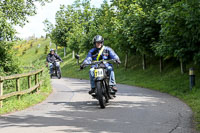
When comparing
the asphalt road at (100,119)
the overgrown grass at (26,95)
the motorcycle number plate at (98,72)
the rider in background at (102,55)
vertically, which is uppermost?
the rider in background at (102,55)

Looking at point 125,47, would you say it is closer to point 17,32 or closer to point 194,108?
point 17,32

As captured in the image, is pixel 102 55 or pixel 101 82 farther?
pixel 102 55

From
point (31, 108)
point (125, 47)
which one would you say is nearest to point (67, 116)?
point (31, 108)

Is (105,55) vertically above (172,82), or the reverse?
(105,55)

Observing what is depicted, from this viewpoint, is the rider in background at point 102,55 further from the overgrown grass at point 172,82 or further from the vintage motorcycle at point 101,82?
the overgrown grass at point 172,82

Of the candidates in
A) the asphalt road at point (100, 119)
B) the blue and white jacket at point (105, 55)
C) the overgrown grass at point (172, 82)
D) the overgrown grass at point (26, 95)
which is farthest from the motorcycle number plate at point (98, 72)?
the overgrown grass at point (172, 82)

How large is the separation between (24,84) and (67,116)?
5304mm

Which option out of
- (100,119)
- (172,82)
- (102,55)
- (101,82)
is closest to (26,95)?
(102,55)

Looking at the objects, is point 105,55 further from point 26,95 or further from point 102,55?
point 26,95

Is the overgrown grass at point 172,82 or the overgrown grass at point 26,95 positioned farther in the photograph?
the overgrown grass at point 172,82

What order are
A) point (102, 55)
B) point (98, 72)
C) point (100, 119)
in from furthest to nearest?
point (102, 55) < point (98, 72) < point (100, 119)

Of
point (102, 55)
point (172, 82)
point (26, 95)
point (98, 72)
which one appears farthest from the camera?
point (172, 82)

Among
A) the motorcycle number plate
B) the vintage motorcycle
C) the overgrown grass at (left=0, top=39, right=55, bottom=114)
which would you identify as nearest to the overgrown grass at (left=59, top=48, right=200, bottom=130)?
the vintage motorcycle

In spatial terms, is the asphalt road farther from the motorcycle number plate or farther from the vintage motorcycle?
the motorcycle number plate
